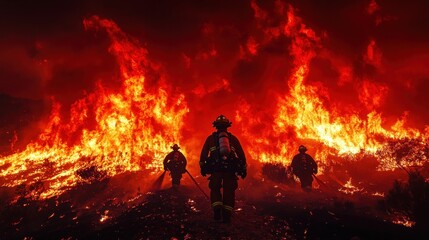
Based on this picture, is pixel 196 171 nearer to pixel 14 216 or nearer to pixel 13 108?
pixel 14 216

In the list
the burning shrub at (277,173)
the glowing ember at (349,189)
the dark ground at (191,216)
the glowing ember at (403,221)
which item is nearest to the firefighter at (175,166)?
the dark ground at (191,216)

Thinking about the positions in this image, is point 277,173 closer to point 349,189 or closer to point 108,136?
point 349,189

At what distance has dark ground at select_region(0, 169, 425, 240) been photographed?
7.82 m

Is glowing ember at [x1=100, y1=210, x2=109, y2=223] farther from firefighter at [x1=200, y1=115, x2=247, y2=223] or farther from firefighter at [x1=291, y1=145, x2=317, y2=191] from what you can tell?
firefighter at [x1=291, y1=145, x2=317, y2=191]

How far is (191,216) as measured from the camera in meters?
9.14

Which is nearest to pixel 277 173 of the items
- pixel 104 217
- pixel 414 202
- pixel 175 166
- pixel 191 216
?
pixel 175 166

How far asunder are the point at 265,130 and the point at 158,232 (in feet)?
51.0

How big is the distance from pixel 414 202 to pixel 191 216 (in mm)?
7248

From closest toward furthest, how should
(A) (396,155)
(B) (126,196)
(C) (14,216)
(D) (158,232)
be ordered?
1. (D) (158,232)
2. (C) (14,216)
3. (B) (126,196)
4. (A) (396,155)

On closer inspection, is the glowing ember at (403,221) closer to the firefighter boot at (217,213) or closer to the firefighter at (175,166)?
the firefighter boot at (217,213)

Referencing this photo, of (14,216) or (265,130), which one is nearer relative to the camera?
(14,216)

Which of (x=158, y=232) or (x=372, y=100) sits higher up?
(x=372, y=100)

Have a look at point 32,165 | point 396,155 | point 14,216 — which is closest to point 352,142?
point 396,155

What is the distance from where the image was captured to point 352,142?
22.1 meters
